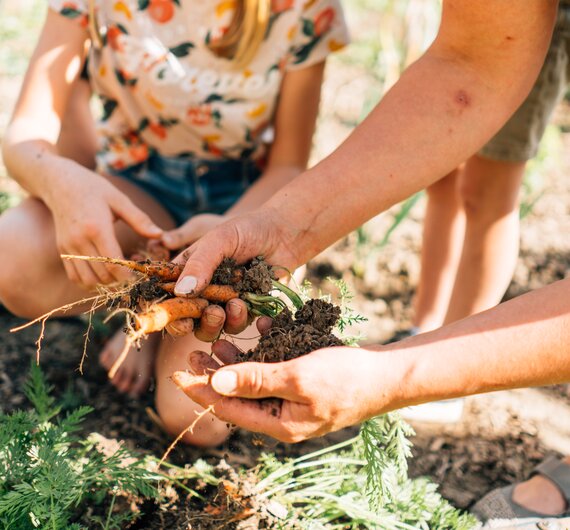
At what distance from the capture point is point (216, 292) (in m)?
1.29

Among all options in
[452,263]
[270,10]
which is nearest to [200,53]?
[270,10]

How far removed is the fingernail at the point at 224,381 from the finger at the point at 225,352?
167 millimetres

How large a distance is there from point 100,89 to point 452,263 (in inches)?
49.1

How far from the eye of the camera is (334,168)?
56.2 inches

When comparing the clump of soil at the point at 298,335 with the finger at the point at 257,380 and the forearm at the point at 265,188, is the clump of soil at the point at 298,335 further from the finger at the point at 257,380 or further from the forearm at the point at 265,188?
the forearm at the point at 265,188

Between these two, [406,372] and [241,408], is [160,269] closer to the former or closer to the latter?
[241,408]

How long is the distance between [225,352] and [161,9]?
1.11 m

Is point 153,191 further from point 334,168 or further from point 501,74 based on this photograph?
point 501,74

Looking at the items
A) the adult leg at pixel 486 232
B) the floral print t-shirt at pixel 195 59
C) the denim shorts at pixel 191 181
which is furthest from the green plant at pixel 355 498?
the floral print t-shirt at pixel 195 59

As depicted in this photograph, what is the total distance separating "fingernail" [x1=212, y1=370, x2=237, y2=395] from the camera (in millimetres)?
1033

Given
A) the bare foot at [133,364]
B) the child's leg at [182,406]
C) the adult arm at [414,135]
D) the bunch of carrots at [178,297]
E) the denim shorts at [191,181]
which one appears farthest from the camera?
the denim shorts at [191,181]

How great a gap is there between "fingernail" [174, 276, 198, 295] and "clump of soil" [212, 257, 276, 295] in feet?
0.34

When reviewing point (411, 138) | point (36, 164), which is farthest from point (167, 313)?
point (36, 164)

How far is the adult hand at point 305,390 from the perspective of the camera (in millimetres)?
1038
